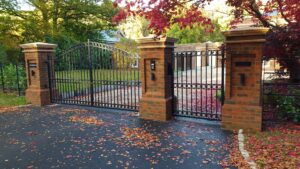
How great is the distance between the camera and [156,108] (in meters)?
6.58

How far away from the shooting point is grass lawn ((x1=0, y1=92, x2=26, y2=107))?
29.9 ft

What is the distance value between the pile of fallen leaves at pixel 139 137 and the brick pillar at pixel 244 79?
1.70m

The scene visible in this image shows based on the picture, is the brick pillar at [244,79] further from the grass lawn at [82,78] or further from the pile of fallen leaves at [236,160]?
the grass lawn at [82,78]

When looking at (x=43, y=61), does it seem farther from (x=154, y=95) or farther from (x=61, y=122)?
(x=154, y=95)

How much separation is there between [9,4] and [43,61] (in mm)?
7947

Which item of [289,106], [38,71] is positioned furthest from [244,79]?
[38,71]

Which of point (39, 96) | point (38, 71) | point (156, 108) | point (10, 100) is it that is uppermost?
point (38, 71)

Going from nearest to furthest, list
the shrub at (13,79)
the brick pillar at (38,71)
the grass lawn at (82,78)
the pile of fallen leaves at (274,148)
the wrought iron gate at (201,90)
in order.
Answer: the pile of fallen leaves at (274,148), the wrought iron gate at (201,90), the grass lawn at (82,78), the brick pillar at (38,71), the shrub at (13,79)

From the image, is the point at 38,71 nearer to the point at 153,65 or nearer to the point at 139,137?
the point at 153,65

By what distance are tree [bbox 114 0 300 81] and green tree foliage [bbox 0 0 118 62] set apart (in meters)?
7.79

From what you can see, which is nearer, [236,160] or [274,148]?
[236,160]

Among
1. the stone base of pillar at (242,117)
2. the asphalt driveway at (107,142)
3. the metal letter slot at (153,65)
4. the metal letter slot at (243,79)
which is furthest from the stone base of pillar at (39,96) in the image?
the metal letter slot at (243,79)

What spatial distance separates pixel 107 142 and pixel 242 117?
2.81 meters

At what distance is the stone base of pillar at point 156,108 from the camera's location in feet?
21.3
